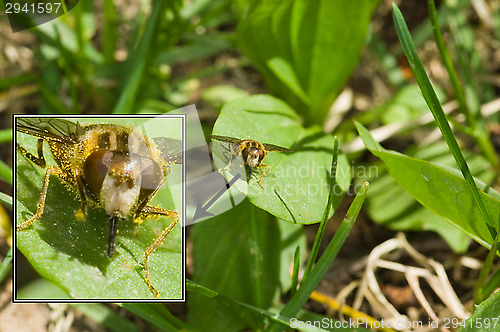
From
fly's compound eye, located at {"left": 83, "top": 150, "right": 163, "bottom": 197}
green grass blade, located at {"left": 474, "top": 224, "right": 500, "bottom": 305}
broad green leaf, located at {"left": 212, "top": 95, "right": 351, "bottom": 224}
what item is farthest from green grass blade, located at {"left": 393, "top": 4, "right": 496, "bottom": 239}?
fly's compound eye, located at {"left": 83, "top": 150, "right": 163, "bottom": 197}

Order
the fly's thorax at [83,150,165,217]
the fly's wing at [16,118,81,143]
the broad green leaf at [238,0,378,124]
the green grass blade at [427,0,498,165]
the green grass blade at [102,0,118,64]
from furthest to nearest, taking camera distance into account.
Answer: the green grass blade at [102,0,118,64] → the broad green leaf at [238,0,378,124] → the green grass blade at [427,0,498,165] → the fly's wing at [16,118,81,143] → the fly's thorax at [83,150,165,217]

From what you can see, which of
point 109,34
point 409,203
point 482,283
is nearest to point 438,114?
point 482,283

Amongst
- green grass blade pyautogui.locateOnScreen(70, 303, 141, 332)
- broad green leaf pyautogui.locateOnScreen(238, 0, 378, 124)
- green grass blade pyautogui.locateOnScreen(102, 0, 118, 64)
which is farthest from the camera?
green grass blade pyautogui.locateOnScreen(102, 0, 118, 64)

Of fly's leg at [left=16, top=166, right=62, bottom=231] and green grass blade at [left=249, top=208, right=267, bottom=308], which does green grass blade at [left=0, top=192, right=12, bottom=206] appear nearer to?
fly's leg at [left=16, top=166, right=62, bottom=231]

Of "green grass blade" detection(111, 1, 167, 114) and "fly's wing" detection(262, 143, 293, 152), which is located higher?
"green grass blade" detection(111, 1, 167, 114)

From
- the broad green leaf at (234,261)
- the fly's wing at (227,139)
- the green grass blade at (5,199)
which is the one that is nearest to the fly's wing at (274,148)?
the fly's wing at (227,139)
